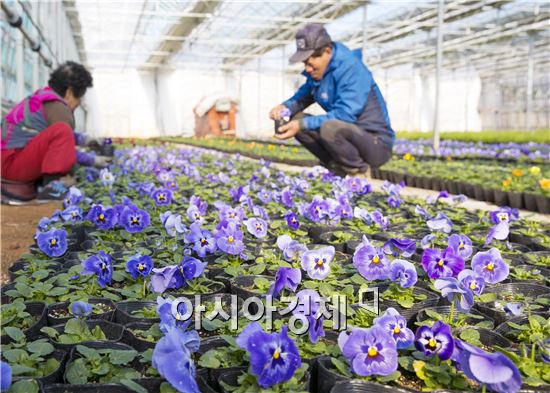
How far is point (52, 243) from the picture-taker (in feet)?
6.72

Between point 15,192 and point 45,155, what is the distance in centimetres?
45

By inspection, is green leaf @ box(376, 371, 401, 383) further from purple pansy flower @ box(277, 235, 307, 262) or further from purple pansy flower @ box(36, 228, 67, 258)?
purple pansy flower @ box(36, 228, 67, 258)

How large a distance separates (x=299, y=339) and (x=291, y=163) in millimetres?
8325

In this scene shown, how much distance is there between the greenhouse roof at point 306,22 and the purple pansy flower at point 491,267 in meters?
11.1

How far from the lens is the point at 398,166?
7.23m

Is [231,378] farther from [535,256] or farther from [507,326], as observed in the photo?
[535,256]

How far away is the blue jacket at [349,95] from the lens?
4.63m

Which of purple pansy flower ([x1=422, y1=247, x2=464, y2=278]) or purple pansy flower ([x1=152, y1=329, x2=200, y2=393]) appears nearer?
purple pansy flower ([x1=152, y1=329, x2=200, y2=393])

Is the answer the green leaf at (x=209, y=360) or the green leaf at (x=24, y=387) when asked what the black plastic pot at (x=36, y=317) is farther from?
the green leaf at (x=209, y=360)

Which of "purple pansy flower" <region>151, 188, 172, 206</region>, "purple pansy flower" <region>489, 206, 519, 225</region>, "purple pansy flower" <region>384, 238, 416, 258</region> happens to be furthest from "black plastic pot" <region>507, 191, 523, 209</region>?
"purple pansy flower" <region>384, 238, 416, 258</region>

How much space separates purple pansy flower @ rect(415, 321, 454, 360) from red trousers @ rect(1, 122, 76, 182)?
378cm

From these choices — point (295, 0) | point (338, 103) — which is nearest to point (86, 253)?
point (338, 103)

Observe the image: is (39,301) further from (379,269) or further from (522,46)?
(522,46)

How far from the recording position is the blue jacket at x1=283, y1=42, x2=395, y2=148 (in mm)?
4629
